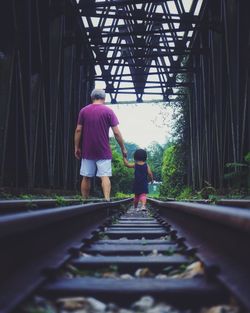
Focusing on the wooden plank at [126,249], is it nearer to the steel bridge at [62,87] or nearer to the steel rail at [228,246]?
the steel rail at [228,246]

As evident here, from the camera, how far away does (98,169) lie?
693 centimetres

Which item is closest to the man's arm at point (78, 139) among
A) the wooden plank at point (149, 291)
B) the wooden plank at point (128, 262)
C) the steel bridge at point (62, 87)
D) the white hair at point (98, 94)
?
the white hair at point (98, 94)

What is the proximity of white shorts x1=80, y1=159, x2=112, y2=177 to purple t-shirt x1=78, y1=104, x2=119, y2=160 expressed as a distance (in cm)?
7

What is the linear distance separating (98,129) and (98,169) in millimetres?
582

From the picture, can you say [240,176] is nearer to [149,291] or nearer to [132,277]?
[132,277]

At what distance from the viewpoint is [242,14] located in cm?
873

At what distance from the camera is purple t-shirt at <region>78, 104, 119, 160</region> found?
22.6ft

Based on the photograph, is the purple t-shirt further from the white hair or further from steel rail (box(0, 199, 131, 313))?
steel rail (box(0, 199, 131, 313))

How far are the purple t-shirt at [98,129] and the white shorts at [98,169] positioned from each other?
70mm

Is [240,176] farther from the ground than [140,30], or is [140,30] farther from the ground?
[140,30]

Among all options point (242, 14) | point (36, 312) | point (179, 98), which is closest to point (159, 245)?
point (36, 312)

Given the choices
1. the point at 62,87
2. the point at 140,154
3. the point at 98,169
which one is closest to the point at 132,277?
the point at 98,169

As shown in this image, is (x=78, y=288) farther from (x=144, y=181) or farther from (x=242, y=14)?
(x=242, y=14)

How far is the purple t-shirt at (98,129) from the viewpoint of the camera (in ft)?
22.6
